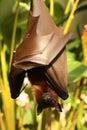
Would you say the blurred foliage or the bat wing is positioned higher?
the bat wing

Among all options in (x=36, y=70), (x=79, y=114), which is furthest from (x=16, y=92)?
(x=79, y=114)

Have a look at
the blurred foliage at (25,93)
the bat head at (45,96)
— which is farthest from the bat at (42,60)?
the blurred foliage at (25,93)

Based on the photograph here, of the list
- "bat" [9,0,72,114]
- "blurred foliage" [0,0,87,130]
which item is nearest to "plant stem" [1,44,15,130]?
"blurred foliage" [0,0,87,130]

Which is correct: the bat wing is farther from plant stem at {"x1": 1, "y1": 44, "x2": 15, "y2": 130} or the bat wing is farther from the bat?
plant stem at {"x1": 1, "y1": 44, "x2": 15, "y2": 130}

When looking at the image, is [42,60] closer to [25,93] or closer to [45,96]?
[45,96]

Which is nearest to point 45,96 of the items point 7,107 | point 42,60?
point 42,60

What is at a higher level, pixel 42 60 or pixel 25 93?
pixel 42 60

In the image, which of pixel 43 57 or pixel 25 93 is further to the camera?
pixel 25 93

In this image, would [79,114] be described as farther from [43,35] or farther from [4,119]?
[43,35]
